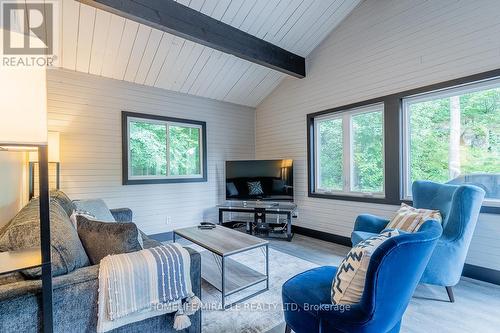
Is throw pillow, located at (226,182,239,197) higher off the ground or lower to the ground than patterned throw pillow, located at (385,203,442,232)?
higher

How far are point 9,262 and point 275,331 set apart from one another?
67.1 inches

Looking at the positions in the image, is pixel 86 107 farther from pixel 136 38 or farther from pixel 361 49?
pixel 361 49

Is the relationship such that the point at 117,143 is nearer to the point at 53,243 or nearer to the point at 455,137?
the point at 53,243

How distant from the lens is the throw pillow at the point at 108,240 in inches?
59.4

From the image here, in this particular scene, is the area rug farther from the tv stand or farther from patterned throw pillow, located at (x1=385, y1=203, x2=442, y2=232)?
the tv stand

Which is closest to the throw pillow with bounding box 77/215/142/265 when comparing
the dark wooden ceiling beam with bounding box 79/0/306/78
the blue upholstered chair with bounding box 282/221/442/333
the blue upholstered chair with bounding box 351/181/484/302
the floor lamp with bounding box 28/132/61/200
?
the blue upholstered chair with bounding box 282/221/442/333

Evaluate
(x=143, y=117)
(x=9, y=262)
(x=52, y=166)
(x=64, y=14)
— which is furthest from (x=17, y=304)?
(x=143, y=117)

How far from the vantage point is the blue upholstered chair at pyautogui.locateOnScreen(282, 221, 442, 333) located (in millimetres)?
1158

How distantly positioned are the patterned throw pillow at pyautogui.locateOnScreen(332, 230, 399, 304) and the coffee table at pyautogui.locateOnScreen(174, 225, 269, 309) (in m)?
1.10

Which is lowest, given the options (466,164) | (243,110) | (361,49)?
(466,164)

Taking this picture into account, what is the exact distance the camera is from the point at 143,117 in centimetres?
414

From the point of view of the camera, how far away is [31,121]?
105 cm

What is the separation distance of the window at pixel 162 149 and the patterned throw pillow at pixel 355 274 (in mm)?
3588

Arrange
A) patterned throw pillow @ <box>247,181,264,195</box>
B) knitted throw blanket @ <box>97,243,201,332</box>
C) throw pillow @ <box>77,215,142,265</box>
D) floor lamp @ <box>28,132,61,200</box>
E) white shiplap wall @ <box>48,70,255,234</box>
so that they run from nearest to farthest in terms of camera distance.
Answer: knitted throw blanket @ <box>97,243,201,332</box> → throw pillow @ <box>77,215,142,265</box> → floor lamp @ <box>28,132,61,200</box> → white shiplap wall @ <box>48,70,255,234</box> → patterned throw pillow @ <box>247,181,264,195</box>
